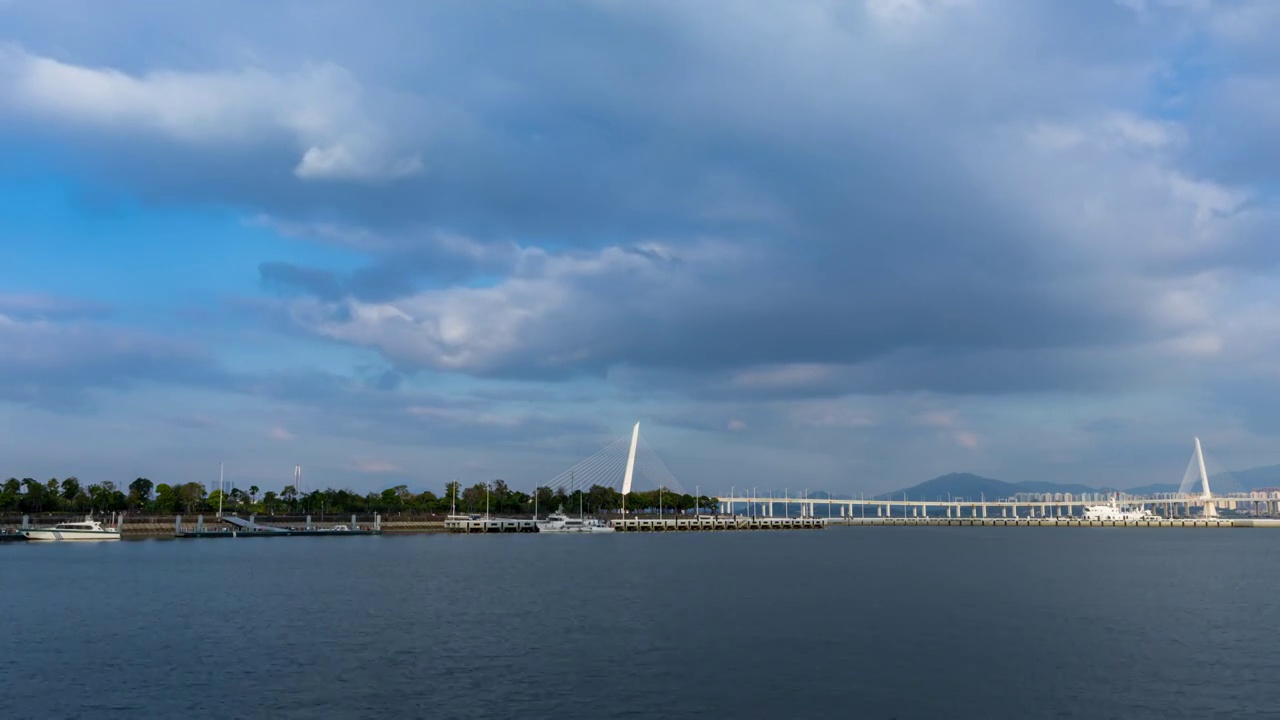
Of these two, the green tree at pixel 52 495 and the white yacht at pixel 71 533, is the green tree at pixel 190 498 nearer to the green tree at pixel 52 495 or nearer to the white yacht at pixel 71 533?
the green tree at pixel 52 495

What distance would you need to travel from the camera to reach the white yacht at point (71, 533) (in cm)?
13750

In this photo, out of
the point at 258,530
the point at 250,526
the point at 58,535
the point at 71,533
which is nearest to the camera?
the point at 71,533

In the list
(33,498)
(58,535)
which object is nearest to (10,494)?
(33,498)

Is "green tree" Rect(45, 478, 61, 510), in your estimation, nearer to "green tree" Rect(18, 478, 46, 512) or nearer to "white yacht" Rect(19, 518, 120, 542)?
"green tree" Rect(18, 478, 46, 512)

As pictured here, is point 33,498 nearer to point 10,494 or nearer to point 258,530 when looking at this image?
point 10,494

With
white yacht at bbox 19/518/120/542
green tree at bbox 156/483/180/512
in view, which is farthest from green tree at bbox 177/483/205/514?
white yacht at bbox 19/518/120/542

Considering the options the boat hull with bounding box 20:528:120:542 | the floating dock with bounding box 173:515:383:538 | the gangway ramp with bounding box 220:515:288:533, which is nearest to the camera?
the boat hull with bounding box 20:528:120:542

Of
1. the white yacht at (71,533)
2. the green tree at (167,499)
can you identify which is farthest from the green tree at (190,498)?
the white yacht at (71,533)

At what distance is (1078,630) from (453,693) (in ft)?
102

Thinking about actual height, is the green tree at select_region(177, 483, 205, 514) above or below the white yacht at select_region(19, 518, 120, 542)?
above

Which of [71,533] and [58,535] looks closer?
[71,533]

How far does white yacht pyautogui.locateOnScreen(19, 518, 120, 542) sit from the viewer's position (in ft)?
451

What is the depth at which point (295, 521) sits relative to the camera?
18988cm

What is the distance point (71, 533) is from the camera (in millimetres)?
137000
